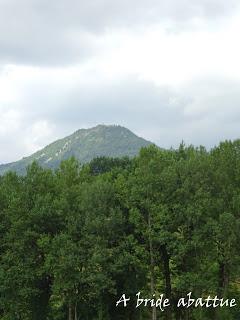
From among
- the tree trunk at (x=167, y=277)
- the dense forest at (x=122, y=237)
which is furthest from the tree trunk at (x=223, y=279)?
the tree trunk at (x=167, y=277)

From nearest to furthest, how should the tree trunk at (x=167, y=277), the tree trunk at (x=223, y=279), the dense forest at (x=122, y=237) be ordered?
the dense forest at (x=122, y=237) < the tree trunk at (x=223, y=279) < the tree trunk at (x=167, y=277)

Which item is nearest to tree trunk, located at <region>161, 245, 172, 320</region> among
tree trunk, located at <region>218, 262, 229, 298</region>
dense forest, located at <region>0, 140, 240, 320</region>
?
dense forest, located at <region>0, 140, 240, 320</region>

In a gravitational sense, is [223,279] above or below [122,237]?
below

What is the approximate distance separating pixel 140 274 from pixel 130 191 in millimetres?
8751

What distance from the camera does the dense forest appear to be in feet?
149

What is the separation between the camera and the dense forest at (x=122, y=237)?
4531cm

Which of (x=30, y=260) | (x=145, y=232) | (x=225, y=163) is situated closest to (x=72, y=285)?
(x=30, y=260)

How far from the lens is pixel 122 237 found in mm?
47188

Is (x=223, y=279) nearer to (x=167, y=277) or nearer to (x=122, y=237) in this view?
(x=167, y=277)

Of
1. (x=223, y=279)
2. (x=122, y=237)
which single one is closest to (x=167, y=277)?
(x=223, y=279)

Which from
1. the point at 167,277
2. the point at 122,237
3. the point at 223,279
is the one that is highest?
the point at 122,237

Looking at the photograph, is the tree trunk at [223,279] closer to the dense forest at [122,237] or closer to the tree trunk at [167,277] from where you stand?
the dense forest at [122,237]

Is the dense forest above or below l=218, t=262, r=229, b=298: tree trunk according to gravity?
above

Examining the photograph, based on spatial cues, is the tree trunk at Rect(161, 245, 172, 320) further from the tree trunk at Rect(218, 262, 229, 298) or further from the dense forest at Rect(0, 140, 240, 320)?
the tree trunk at Rect(218, 262, 229, 298)
